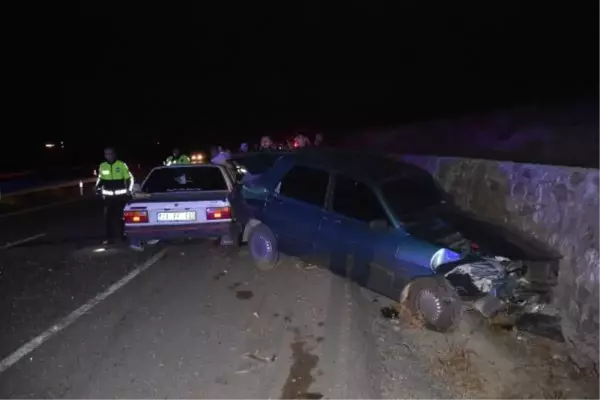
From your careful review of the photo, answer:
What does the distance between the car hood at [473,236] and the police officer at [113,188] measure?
6109mm

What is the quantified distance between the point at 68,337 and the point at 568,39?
2833cm

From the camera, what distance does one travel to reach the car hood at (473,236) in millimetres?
5672

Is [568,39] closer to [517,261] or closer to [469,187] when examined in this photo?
[469,187]

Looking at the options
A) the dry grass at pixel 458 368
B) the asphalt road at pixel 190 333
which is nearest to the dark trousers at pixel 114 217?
the asphalt road at pixel 190 333

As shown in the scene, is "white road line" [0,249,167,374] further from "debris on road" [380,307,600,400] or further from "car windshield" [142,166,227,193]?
"debris on road" [380,307,600,400]

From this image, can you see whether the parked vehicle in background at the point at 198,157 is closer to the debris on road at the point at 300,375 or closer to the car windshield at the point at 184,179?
the car windshield at the point at 184,179

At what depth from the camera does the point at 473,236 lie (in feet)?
19.7

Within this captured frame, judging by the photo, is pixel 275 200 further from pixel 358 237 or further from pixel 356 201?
pixel 358 237

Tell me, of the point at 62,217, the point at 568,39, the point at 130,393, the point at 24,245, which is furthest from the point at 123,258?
the point at 568,39

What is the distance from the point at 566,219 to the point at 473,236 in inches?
36.7

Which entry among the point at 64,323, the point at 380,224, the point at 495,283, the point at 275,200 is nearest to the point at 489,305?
Answer: the point at 495,283

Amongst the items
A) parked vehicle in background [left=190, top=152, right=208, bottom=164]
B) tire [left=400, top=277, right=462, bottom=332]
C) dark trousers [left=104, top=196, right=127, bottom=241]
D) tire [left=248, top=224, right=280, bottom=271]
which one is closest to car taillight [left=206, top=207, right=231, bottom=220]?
tire [left=248, top=224, right=280, bottom=271]

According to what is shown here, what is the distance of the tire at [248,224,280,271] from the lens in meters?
8.18

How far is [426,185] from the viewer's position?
724 centimetres
